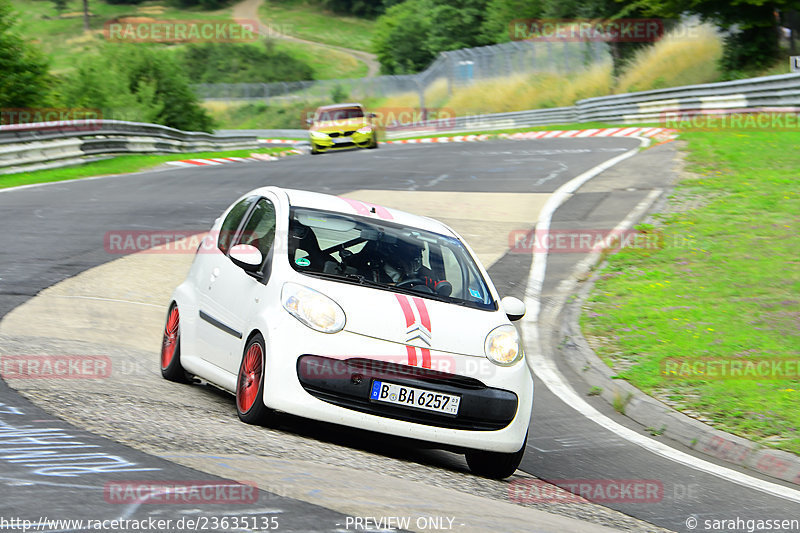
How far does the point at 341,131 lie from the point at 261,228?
89.4ft

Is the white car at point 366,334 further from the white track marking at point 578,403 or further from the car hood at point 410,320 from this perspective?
the white track marking at point 578,403

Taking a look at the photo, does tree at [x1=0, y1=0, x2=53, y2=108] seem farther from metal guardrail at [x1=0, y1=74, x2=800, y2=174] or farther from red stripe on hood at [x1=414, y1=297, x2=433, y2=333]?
red stripe on hood at [x1=414, y1=297, x2=433, y2=333]

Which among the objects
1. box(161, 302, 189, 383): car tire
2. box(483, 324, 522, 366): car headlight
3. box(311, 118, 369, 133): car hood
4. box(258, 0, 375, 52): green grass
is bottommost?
box(161, 302, 189, 383): car tire

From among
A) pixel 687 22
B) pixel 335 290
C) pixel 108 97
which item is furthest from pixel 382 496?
pixel 687 22

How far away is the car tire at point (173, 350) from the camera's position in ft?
25.6

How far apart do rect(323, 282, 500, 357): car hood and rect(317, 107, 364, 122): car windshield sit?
94.3 feet

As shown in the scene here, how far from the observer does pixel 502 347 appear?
645 centimetres

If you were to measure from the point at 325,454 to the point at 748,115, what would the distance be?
82.4 ft

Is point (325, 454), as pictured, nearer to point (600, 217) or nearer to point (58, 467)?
point (58, 467)

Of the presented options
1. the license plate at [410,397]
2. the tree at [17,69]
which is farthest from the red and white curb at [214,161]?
the license plate at [410,397]

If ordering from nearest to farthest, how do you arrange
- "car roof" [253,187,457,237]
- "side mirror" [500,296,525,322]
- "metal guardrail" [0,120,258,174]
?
"side mirror" [500,296,525,322]
"car roof" [253,187,457,237]
"metal guardrail" [0,120,258,174]

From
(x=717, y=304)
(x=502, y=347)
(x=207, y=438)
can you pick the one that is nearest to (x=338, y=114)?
(x=717, y=304)

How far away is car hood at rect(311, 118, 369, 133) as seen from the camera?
34344mm

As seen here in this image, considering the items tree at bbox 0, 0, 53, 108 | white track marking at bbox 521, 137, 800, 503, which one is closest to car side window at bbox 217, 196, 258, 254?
white track marking at bbox 521, 137, 800, 503
